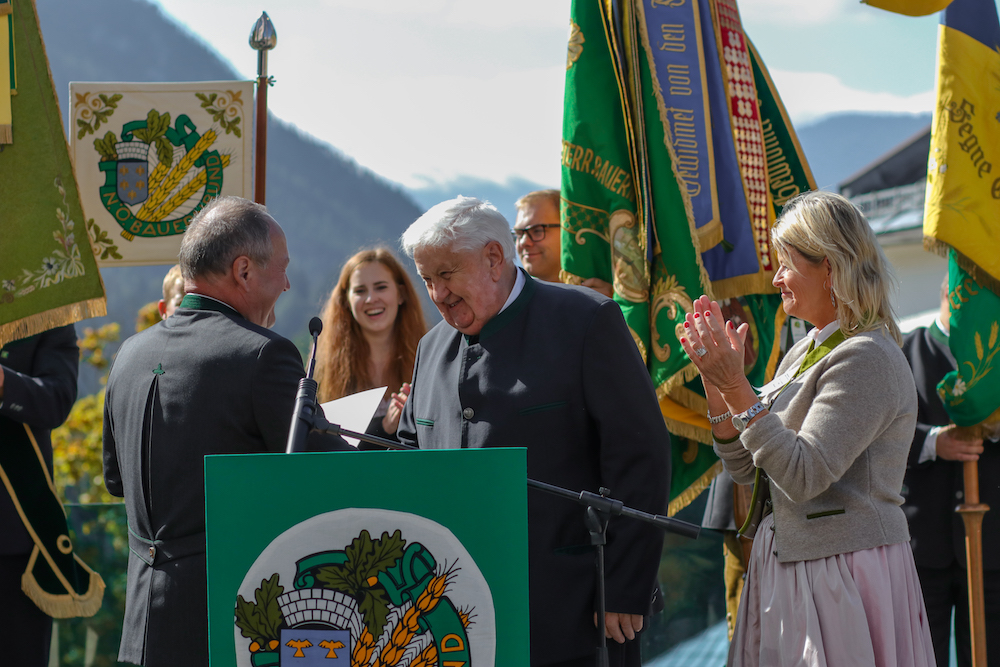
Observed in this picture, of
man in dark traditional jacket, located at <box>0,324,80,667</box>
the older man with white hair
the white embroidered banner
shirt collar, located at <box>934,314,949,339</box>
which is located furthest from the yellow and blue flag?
man in dark traditional jacket, located at <box>0,324,80,667</box>

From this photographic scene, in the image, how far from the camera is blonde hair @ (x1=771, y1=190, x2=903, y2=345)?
2262 mm

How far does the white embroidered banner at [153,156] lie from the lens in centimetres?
386

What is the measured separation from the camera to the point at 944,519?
12.6 feet

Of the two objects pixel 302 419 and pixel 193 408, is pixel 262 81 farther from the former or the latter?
pixel 302 419

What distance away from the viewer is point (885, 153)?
2236cm

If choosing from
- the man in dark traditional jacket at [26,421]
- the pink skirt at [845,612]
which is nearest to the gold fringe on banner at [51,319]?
the man in dark traditional jacket at [26,421]

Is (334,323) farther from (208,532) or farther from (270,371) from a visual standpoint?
(208,532)

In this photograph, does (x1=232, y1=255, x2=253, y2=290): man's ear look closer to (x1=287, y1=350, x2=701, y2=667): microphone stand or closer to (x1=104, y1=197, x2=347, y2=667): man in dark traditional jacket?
(x1=104, y1=197, x2=347, y2=667): man in dark traditional jacket

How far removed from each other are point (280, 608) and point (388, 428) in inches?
75.3

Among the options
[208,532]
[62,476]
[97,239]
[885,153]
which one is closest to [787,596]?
[208,532]

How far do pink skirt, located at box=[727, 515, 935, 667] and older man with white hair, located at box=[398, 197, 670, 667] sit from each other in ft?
1.05

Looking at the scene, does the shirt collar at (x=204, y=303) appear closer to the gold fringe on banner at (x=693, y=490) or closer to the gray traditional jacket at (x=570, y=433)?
the gray traditional jacket at (x=570, y=433)

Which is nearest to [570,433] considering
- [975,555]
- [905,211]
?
[975,555]

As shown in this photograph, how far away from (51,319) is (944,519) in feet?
11.7
